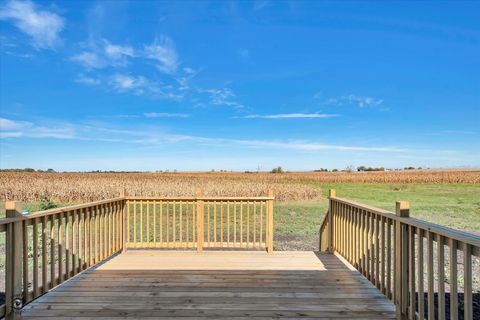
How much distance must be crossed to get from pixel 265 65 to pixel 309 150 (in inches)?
848

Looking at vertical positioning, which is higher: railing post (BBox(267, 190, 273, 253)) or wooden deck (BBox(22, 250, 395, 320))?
railing post (BBox(267, 190, 273, 253))

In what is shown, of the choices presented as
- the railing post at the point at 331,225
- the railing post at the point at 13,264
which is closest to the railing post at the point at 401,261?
the railing post at the point at 331,225

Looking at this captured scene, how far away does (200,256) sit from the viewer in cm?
522

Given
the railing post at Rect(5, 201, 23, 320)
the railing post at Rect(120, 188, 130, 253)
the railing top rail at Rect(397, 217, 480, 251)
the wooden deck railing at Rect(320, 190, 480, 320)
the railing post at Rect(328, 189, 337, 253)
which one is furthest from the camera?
the railing post at Rect(120, 188, 130, 253)

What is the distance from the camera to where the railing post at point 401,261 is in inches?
107

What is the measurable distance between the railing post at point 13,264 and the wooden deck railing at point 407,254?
3.47m

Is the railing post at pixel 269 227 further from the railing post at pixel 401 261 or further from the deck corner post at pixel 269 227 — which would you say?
the railing post at pixel 401 261

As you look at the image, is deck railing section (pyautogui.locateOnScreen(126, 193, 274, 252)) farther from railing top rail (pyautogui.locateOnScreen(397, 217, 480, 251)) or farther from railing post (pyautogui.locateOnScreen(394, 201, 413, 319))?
railing top rail (pyautogui.locateOnScreen(397, 217, 480, 251))

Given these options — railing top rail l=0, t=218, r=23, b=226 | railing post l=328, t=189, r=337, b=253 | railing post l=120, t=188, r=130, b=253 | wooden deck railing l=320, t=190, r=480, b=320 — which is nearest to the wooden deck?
wooden deck railing l=320, t=190, r=480, b=320

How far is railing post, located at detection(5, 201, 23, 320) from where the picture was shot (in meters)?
2.73

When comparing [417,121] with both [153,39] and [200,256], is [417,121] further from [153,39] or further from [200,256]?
[200,256]

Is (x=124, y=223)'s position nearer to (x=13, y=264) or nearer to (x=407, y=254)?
(x=13, y=264)

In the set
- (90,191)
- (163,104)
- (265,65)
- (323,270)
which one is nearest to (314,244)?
(323,270)

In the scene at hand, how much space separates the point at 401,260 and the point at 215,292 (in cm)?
197
